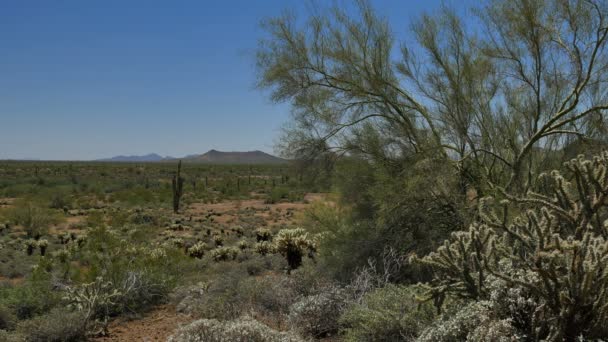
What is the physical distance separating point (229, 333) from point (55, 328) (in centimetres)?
263

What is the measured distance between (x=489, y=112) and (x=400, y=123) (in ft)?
5.75

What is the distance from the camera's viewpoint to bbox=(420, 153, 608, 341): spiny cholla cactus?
3557 mm

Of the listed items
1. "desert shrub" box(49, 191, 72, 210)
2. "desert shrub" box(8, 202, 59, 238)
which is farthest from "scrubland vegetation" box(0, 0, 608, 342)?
"desert shrub" box(49, 191, 72, 210)

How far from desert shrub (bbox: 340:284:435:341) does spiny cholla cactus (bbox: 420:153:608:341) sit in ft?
2.50

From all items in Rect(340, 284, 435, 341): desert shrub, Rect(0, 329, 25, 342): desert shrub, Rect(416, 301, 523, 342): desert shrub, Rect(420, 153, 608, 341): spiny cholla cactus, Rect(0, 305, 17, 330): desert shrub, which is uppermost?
Rect(420, 153, 608, 341): spiny cholla cactus

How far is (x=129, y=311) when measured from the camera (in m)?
7.73

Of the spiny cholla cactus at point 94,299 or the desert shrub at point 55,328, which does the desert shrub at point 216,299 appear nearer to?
the spiny cholla cactus at point 94,299

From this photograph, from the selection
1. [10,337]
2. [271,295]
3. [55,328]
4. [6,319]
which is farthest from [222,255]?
[10,337]

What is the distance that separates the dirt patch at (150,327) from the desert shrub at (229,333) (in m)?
1.01

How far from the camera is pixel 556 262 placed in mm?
3742

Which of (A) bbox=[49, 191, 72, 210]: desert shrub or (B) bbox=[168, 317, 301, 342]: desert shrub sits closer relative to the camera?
(B) bbox=[168, 317, 301, 342]: desert shrub

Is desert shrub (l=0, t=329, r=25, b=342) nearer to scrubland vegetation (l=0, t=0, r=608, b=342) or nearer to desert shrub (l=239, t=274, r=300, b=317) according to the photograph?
scrubland vegetation (l=0, t=0, r=608, b=342)

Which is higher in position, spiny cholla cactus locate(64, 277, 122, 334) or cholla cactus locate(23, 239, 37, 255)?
spiny cholla cactus locate(64, 277, 122, 334)

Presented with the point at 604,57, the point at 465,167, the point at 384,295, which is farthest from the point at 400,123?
the point at 384,295
